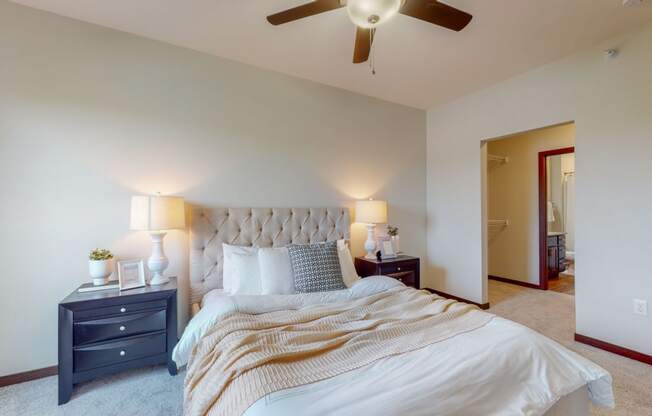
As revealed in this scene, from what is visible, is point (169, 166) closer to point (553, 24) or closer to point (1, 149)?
point (1, 149)

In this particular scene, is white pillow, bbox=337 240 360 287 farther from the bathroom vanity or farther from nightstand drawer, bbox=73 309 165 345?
the bathroom vanity

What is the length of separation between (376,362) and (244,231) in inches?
78.4

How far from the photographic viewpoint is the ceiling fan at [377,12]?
1521 millimetres

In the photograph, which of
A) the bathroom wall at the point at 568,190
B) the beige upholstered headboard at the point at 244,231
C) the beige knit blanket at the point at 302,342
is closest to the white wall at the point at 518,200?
the bathroom wall at the point at 568,190

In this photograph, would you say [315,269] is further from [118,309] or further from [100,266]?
[100,266]

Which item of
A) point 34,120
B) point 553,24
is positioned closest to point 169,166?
point 34,120

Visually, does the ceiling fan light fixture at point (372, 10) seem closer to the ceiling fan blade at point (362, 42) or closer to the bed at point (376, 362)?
the ceiling fan blade at point (362, 42)

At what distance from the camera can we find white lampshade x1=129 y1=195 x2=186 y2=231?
2254 millimetres

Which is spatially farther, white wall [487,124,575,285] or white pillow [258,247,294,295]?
white wall [487,124,575,285]

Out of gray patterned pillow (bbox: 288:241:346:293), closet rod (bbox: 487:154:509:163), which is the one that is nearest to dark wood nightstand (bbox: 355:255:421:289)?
gray patterned pillow (bbox: 288:241:346:293)

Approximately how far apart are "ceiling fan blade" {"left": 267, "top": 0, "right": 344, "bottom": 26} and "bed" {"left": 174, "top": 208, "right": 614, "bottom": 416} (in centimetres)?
185

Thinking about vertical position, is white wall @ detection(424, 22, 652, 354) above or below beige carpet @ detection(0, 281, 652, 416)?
above

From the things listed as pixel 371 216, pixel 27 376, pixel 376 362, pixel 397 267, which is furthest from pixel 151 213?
pixel 397 267

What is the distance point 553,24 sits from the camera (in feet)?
7.79
